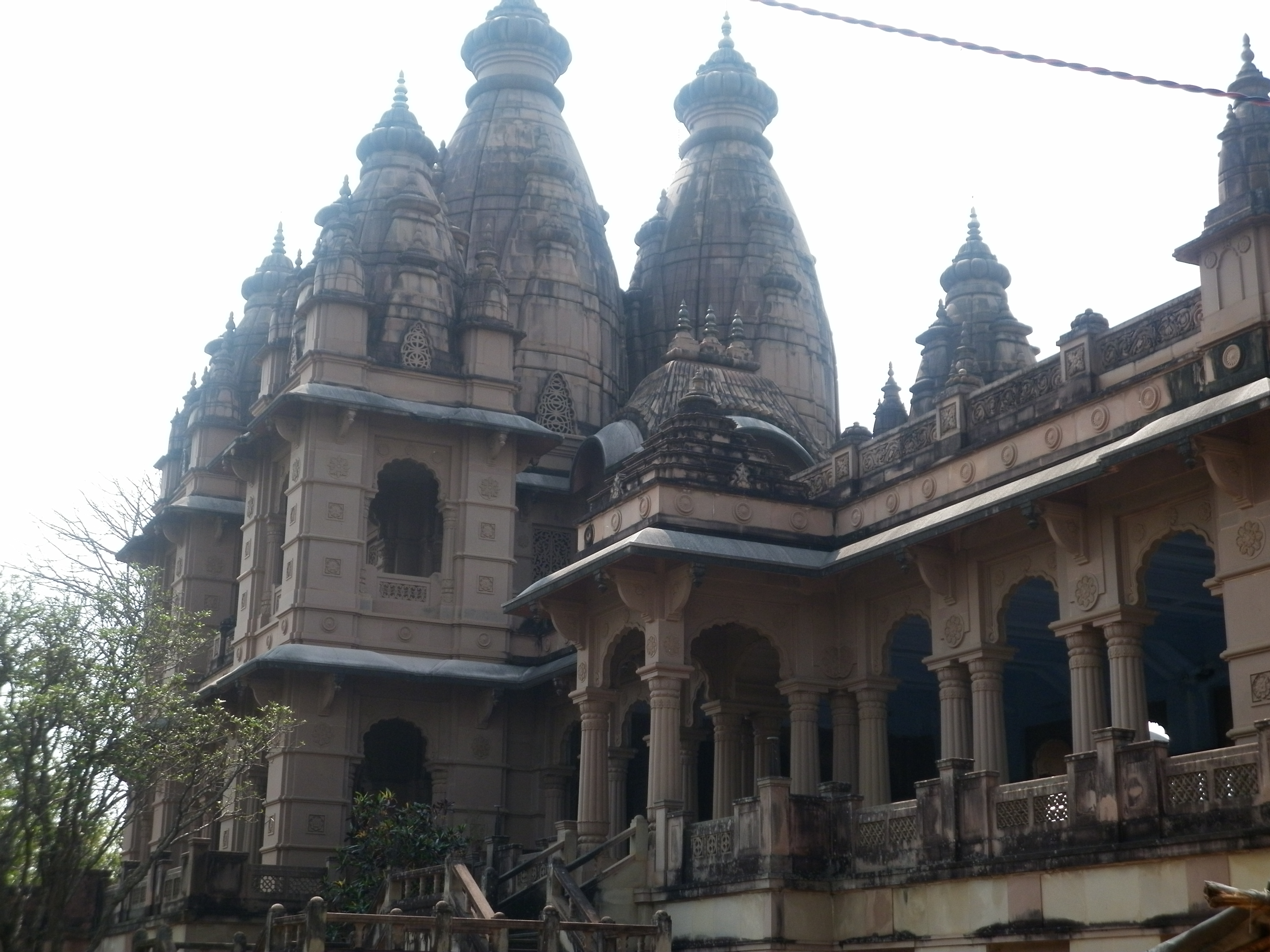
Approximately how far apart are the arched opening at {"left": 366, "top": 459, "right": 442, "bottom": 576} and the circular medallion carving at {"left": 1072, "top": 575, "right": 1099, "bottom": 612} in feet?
48.7

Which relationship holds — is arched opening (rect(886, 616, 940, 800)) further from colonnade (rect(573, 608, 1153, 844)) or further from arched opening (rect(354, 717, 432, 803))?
arched opening (rect(354, 717, 432, 803))

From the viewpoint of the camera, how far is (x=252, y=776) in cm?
2720

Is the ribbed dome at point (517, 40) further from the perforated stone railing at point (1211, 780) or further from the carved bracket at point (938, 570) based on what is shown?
the perforated stone railing at point (1211, 780)

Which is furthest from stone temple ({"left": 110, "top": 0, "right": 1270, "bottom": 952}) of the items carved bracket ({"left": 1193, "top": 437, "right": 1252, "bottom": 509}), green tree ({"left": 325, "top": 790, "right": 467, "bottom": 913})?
green tree ({"left": 325, "top": 790, "right": 467, "bottom": 913})

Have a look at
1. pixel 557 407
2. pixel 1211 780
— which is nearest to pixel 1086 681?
pixel 1211 780

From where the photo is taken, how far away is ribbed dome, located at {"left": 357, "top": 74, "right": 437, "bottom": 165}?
31.7 m

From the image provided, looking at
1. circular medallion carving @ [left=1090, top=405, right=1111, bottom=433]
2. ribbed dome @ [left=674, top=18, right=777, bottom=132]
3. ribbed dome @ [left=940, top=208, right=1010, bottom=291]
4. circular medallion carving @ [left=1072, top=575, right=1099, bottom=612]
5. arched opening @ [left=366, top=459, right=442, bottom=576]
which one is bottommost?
circular medallion carving @ [left=1072, top=575, right=1099, bottom=612]

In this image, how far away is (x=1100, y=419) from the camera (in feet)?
56.0

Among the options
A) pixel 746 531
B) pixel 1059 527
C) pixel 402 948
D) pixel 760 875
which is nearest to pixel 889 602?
pixel 746 531

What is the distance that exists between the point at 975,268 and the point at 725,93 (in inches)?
381

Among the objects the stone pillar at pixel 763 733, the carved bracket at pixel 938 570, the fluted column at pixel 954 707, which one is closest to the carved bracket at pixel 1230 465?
the carved bracket at pixel 938 570

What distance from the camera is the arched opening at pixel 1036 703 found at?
73.3 feet

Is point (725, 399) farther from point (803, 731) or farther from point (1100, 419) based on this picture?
point (1100, 419)

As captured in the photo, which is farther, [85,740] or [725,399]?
[725,399]
